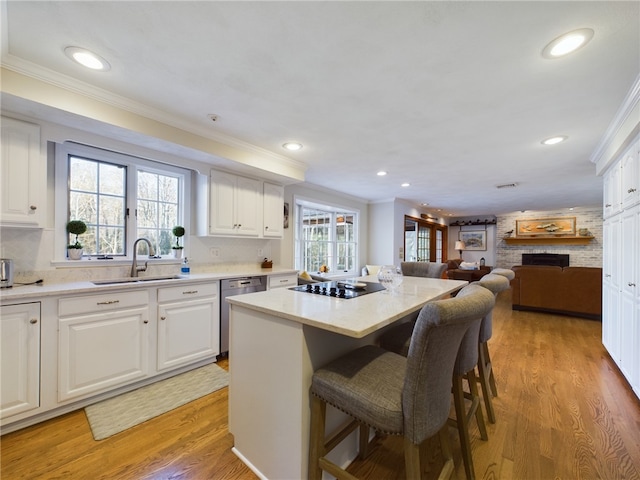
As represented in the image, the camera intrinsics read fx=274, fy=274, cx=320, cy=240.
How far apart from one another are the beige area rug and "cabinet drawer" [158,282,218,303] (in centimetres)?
72

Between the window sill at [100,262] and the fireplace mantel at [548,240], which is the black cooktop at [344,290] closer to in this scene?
the window sill at [100,262]

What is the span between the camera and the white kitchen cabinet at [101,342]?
1930mm

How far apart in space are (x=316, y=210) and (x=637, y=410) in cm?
461

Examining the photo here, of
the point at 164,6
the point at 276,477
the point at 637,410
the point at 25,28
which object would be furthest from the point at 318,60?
the point at 637,410

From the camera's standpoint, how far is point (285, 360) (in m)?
1.33

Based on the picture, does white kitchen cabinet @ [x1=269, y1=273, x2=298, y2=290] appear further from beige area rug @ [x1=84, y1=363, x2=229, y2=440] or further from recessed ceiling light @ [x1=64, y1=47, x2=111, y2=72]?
recessed ceiling light @ [x1=64, y1=47, x2=111, y2=72]

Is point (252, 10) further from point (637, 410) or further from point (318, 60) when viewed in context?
point (637, 410)

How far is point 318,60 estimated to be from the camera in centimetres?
158

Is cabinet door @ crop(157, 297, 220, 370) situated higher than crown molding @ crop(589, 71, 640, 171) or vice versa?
crown molding @ crop(589, 71, 640, 171)

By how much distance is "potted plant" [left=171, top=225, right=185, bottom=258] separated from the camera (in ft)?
9.78

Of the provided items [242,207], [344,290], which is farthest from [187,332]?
[344,290]

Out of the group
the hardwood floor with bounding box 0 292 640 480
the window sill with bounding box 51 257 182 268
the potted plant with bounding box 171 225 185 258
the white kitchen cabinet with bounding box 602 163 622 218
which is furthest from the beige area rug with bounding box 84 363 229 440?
the white kitchen cabinet with bounding box 602 163 622 218

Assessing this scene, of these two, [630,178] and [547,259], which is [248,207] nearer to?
[630,178]

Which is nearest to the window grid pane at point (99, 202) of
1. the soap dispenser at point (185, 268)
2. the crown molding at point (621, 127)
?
the soap dispenser at point (185, 268)
